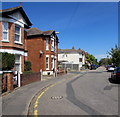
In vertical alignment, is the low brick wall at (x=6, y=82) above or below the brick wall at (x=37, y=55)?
below

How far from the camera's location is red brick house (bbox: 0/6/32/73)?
47.3 ft

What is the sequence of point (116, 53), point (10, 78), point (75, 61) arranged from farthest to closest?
point (75, 61) < point (116, 53) < point (10, 78)

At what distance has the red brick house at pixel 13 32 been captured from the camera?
14.4m

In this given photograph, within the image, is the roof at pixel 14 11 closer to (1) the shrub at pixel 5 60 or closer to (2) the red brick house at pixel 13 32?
(2) the red brick house at pixel 13 32

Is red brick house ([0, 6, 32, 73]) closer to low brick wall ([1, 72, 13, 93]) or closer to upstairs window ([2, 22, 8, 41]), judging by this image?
upstairs window ([2, 22, 8, 41])

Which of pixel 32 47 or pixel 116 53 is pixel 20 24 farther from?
pixel 116 53

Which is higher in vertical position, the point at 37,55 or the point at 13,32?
the point at 13,32

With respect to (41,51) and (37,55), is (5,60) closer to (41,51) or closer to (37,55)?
(41,51)

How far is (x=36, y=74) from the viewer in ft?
53.9

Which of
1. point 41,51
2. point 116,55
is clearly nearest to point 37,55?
point 41,51

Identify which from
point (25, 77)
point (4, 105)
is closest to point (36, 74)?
point (25, 77)

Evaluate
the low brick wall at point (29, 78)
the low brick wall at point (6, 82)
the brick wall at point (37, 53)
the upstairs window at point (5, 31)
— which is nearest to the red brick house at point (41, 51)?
the brick wall at point (37, 53)

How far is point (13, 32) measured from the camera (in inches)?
588

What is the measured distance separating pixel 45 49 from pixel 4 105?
19.6 meters
